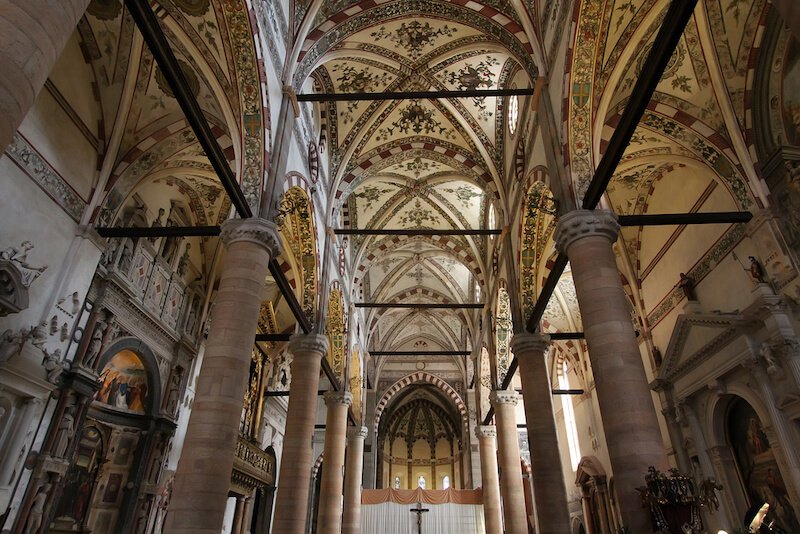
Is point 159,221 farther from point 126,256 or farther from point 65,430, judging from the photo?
point 65,430

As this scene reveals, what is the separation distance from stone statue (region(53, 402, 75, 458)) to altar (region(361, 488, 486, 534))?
15.5 m

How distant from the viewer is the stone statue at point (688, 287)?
11.3 m

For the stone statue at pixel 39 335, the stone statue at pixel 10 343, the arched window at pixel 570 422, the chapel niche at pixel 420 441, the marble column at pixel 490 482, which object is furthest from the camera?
the chapel niche at pixel 420 441

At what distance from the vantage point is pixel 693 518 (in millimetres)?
4617

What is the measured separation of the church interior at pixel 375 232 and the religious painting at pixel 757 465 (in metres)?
0.05

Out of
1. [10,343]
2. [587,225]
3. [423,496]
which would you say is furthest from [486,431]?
[10,343]

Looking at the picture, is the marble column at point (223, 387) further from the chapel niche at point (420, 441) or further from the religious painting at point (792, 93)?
the chapel niche at point (420, 441)

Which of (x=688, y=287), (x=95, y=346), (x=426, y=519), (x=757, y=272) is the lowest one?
(x=426, y=519)

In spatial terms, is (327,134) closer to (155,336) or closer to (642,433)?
(155,336)

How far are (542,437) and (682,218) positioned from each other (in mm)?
5097

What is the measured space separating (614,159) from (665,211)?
22.4ft

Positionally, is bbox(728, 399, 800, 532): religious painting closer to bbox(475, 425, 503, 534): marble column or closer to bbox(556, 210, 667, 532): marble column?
bbox(556, 210, 667, 532): marble column

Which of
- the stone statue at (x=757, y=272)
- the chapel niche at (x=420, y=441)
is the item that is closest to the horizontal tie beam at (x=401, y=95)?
the stone statue at (x=757, y=272)

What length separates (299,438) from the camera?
32.8ft
